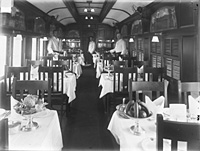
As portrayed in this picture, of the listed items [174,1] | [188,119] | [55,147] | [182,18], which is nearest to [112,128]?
[55,147]

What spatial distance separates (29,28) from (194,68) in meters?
3.32

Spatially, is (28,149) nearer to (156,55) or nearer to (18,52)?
(18,52)

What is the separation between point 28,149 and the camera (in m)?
0.99

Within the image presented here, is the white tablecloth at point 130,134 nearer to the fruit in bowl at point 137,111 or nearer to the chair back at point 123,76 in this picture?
the fruit in bowl at point 137,111

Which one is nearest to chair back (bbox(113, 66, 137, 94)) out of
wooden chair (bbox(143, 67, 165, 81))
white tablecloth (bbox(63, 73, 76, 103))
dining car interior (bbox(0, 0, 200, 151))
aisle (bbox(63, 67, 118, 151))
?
dining car interior (bbox(0, 0, 200, 151))

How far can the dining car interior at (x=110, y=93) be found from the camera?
1.10 metres

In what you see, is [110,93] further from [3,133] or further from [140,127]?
[3,133]

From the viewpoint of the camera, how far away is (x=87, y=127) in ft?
9.19

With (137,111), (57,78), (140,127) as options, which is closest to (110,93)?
(57,78)

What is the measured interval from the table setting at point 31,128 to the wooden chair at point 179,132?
2.09ft

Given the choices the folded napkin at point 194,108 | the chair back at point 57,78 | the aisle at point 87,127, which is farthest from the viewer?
the chair back at point 57,78

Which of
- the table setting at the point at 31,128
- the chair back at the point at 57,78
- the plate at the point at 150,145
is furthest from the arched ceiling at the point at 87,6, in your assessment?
the plate at the point at 150,145

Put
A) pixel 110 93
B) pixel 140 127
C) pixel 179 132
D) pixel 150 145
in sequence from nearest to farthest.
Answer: pixel 179 132 < pixel 150 145 < pixel 140 127 < pixel 110 93

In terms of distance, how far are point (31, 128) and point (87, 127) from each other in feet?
5.36
